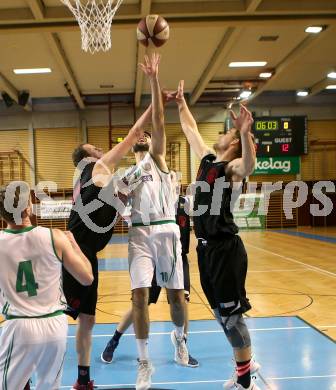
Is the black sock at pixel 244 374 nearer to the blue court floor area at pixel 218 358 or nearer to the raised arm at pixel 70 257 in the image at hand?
the blue court floor area at pixel 218 358

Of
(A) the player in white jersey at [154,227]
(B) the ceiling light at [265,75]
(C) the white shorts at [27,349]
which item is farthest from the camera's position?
(B) the ceiling light at [265,75]

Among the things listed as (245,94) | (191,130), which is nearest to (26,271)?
(191,130)

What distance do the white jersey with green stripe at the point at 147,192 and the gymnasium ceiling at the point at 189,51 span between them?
6723 mm

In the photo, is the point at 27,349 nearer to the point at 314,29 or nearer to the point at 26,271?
the point at 26,271

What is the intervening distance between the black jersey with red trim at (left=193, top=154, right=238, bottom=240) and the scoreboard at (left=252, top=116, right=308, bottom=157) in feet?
46.4

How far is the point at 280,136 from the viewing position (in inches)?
692

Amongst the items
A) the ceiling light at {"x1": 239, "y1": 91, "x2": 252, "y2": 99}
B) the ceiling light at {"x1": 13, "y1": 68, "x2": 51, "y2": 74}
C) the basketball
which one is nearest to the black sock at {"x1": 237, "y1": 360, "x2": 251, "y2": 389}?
the basketball

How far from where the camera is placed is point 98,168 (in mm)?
3654

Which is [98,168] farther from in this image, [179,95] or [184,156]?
[184,156]

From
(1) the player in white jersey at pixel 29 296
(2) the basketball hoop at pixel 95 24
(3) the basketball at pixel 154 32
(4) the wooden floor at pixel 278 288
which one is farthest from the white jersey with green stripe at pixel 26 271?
(2) the basketball hoop at pixel 95 24

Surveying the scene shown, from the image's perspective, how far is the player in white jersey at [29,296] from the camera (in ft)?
7.86

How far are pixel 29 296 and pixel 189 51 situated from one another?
1204 centimetres

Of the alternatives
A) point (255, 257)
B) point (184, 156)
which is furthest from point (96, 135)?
point (255, 257)

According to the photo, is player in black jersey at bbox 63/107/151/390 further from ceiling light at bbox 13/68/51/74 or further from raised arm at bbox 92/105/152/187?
ceiling light at bbox 13/68/51/74
